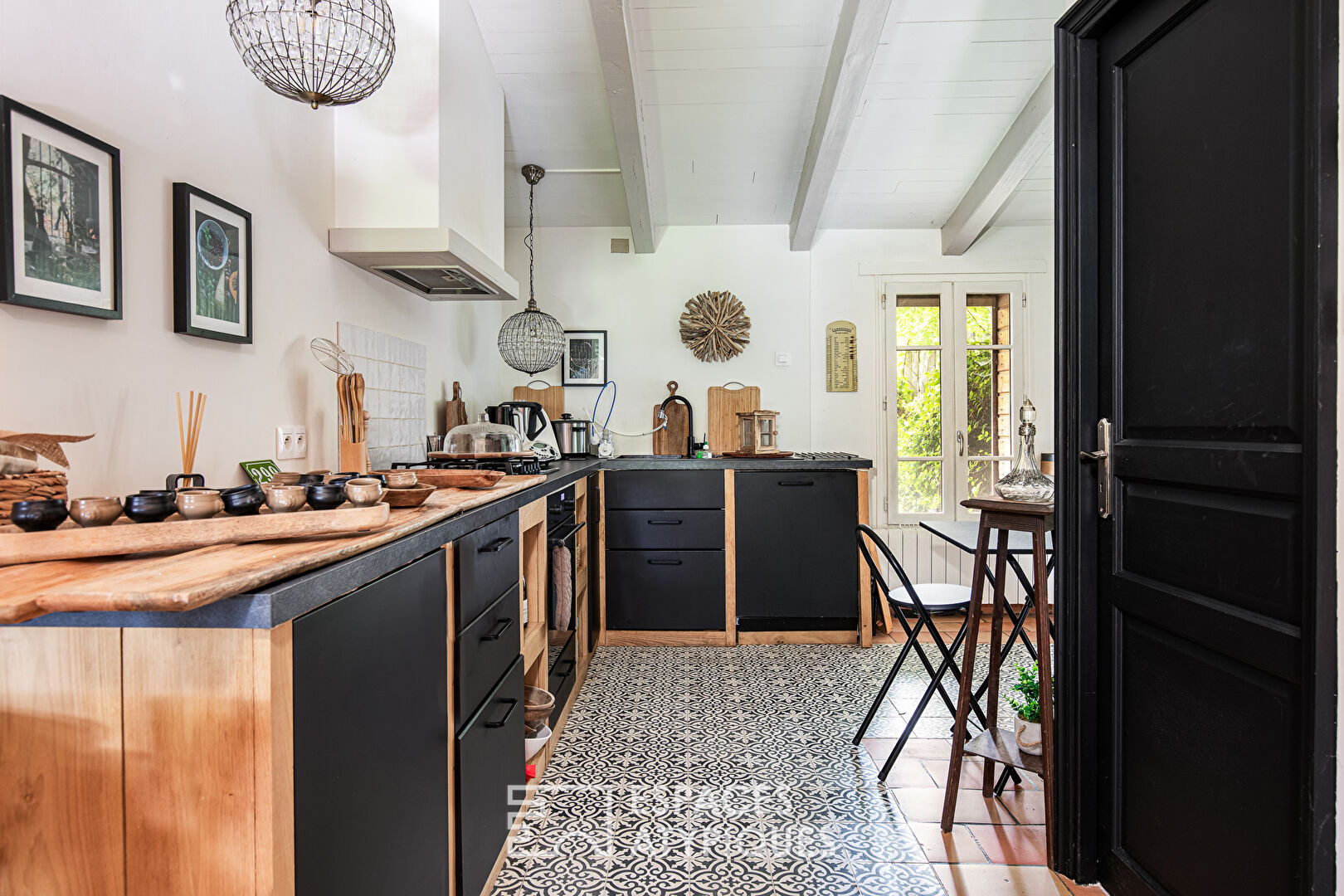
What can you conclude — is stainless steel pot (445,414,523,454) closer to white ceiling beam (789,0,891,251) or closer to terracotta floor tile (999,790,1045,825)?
white ceiling beam (789,0,891,251)

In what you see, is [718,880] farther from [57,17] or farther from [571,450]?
[571,450]

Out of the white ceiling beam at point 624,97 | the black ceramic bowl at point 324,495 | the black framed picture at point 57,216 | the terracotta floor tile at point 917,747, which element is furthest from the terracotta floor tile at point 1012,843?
the white ceiling beam at point 624,97

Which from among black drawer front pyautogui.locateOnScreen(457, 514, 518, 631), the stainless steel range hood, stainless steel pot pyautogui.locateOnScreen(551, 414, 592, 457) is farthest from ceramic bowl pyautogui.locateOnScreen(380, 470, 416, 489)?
stainless steel pot pyautogui.locateOnScreen(551, 414, 592, 457)

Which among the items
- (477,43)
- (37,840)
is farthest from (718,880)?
(477,43)

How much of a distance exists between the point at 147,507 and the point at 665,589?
2.92m

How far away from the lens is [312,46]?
1.57 m

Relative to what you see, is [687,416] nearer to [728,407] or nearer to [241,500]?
[728,407]

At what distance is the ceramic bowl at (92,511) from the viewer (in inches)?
36.9

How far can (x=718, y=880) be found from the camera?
5.78ft

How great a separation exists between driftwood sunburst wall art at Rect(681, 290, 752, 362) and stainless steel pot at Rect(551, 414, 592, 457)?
2.78 feet

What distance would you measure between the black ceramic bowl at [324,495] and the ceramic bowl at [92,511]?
0.24 meters

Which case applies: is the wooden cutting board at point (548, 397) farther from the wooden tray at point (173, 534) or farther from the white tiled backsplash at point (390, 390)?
the wooden tray at point (173, 534)

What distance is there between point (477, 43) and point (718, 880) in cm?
281

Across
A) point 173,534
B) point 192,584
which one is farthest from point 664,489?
point 192,584
